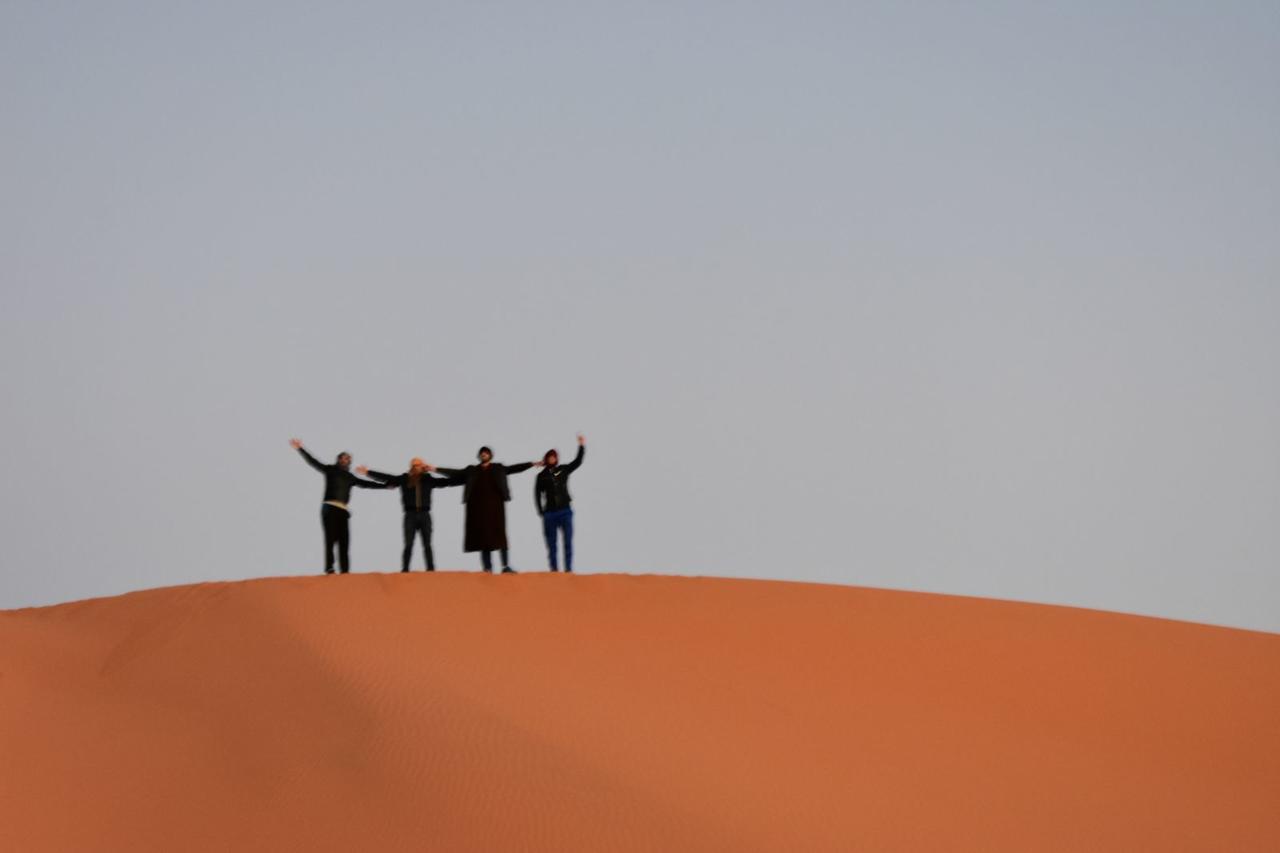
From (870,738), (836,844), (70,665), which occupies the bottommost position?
(836,844)

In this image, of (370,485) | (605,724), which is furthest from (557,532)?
(605,724)

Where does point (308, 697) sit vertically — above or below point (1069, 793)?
above

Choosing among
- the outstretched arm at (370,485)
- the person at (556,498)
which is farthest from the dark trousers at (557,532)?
the outstretched arm at (370,485)

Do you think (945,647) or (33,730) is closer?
(33,730)

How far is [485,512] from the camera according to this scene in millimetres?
17219

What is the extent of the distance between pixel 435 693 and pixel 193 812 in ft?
7.34

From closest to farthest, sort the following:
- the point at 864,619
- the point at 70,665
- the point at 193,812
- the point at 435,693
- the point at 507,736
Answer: the point at 193,812, the point at 507,736, the point at 435,693, the point at 70,665, the point at 864,619

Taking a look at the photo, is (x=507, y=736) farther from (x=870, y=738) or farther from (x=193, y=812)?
(x=870, y=738)

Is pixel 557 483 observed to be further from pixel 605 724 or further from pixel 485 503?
pixel 605 724

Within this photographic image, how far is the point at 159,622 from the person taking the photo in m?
14.5

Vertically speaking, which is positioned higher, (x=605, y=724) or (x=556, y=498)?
(x=556, y=498)

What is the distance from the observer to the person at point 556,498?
56.5 feet

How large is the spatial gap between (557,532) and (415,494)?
5.62 ft

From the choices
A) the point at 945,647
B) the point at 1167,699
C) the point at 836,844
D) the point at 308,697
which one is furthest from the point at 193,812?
the point at 1167,699
